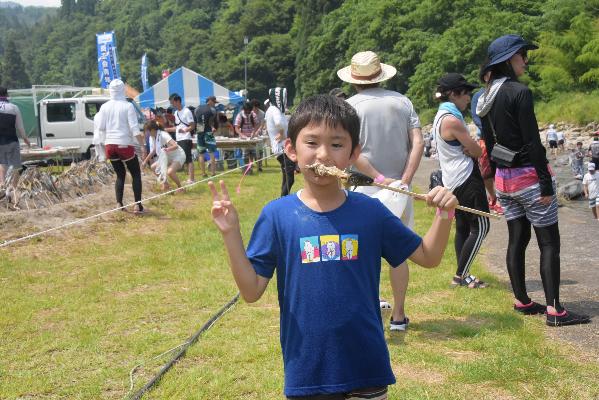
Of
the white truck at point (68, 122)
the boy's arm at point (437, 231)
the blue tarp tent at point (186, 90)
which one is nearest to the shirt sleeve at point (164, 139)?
the white truck at point (68, 122)

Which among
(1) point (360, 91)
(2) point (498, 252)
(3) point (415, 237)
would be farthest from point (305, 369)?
(2) point (498, 252)

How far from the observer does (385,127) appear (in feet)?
15.8

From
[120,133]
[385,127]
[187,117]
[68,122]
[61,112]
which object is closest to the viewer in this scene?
[385,127]

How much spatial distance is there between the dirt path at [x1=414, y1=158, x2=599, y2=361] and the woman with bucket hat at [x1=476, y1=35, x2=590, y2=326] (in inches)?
9.9

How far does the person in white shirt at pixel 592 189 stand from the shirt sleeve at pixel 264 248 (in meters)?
9.88

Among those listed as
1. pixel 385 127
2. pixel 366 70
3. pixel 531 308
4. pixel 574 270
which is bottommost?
pixel 574 270

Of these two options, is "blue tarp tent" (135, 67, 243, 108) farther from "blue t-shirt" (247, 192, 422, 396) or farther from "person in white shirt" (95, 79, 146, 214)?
"blue t-shirt" (247, 192, 422, 396)

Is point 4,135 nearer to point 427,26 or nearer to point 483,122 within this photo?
point 483,122

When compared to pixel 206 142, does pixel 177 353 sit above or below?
below

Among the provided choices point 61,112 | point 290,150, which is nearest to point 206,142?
point 61,112

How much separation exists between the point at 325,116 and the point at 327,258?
0.50 m

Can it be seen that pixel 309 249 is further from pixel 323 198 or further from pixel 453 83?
pixel 453 83

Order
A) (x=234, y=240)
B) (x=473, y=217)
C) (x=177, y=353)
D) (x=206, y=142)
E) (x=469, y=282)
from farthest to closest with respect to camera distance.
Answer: (x=206, y=142) → (x=469, y=282) → (x=473, y=217) → (x=177, y=353) → (x=234, y=240)

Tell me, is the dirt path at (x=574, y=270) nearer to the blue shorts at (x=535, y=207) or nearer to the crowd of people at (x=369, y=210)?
the crowd of people at (x=369, y=210)
